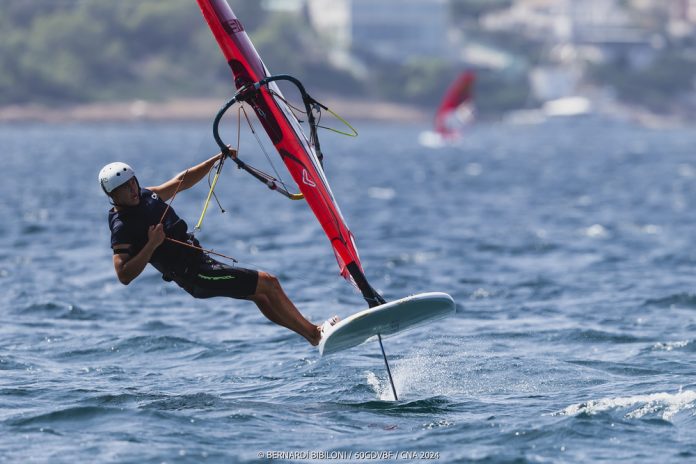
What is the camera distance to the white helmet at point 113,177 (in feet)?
33.0

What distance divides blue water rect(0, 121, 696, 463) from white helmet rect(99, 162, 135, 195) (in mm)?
1667

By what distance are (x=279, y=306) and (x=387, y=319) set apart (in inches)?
42.2

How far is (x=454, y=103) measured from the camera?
7694cm

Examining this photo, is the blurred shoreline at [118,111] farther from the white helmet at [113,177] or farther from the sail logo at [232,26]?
the white helmet at [113,177]

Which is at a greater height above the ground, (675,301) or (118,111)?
(118,111)

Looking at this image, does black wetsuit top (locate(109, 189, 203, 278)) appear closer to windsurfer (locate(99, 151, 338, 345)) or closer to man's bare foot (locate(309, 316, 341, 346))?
windsurfer (locate(99, 151, 338, 345))

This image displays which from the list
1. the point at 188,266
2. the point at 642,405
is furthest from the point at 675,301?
the point at 188,266

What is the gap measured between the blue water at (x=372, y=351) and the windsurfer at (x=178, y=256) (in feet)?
2.35

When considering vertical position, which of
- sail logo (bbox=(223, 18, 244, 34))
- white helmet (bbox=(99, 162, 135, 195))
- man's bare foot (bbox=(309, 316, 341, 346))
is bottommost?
man's bare foot (bbox=(309, 316, 341, 346))

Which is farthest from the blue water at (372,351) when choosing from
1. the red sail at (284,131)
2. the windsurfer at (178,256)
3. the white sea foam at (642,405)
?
the red sail at (284,131)

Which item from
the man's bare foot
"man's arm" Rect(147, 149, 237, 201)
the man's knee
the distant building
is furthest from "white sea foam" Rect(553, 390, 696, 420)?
the distant building

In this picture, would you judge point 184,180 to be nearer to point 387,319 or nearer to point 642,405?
point 387,319

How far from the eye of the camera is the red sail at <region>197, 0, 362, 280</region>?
1108 centimetres

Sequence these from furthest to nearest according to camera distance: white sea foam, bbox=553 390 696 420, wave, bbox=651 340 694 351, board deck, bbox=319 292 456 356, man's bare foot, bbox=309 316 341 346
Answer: wave, bbox=651 340 694 351 → man's bare foot, bbox=309 316 341 346 → board deck, bbox=319 292 456 356 → white sea foam, bbox=553 390 696 420
